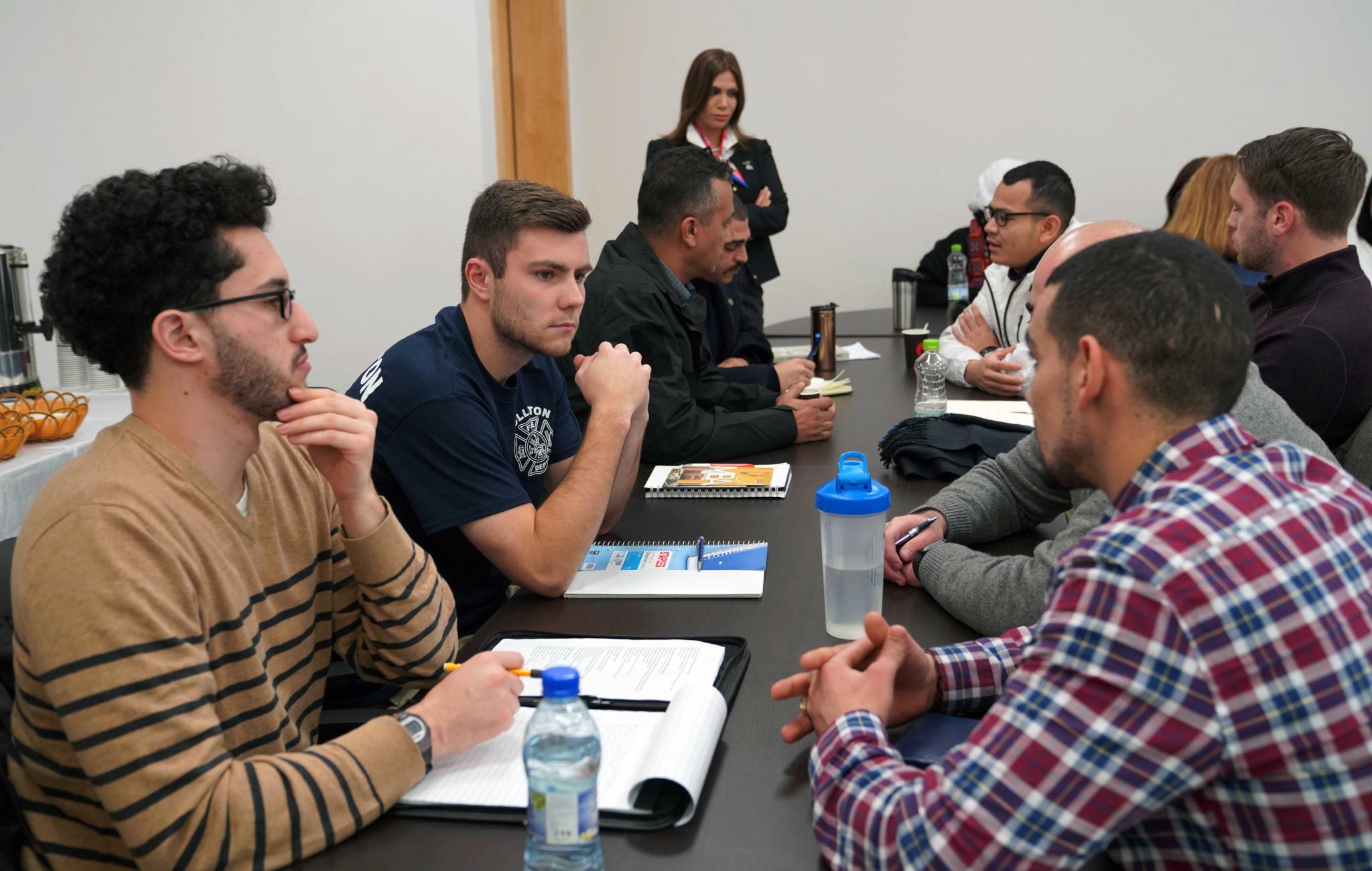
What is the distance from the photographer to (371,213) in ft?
14.2

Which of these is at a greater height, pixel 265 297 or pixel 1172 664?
pixel 265 297

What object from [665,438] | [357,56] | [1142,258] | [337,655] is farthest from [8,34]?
[1142,258]

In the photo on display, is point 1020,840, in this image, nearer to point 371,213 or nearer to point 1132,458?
point 1132,458

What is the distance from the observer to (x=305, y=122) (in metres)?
4.20

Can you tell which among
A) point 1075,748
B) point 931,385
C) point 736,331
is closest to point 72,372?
point 736,331

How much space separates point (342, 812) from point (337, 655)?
545mm

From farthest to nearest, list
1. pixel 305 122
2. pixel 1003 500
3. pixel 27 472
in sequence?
pixel 305 122 → pixel 27 472 → pixel 1003 500

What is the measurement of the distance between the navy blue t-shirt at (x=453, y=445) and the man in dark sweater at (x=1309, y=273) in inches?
61.1

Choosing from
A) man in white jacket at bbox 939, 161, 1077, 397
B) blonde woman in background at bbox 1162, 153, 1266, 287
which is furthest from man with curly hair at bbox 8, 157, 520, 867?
blonde woman in background at bbox 1162, 153, 1266, 287

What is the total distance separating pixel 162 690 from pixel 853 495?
79 centimetres

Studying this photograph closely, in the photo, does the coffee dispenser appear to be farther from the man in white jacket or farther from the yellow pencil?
the man in white jacket

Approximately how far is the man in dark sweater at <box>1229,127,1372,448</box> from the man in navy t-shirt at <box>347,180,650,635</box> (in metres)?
1.36

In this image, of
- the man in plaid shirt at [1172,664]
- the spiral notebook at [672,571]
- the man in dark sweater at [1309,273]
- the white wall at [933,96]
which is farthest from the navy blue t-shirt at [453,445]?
the white wall at [933,96]

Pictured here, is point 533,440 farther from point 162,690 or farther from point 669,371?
point 162,690
